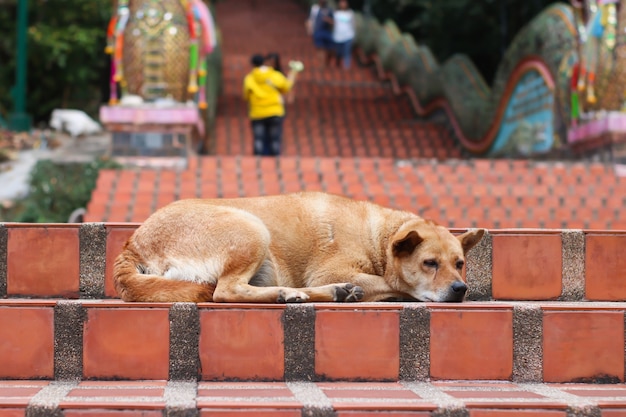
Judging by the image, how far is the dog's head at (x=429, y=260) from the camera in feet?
12.4

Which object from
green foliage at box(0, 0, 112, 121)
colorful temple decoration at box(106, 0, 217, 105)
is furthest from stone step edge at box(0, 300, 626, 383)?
green foliage at box(0, 0, 112, 121)

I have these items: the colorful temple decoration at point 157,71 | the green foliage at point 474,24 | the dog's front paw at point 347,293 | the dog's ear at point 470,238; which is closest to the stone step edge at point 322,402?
the dog's front paw at point 347,293

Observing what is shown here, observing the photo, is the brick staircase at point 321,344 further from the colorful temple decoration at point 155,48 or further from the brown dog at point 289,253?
the colorful temple decoration at point 155,48

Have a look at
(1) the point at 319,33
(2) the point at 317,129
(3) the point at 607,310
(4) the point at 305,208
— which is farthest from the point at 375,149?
(3) the point at 607,310

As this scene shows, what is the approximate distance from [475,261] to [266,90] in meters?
5.75

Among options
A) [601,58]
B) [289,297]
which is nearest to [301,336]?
[289,297]

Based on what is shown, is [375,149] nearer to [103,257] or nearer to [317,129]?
[317,129]

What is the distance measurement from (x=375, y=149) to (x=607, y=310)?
9140 mm

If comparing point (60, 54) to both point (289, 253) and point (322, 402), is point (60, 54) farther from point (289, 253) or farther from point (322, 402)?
point (322, 402)

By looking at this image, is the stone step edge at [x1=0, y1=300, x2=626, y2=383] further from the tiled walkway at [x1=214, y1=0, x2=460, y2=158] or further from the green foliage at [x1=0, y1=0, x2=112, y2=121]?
the green foliage at [x1=0, y1=0, x2=112, y2=121]

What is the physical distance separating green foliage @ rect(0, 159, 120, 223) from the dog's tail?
4047 millimetres

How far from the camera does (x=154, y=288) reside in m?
3.46

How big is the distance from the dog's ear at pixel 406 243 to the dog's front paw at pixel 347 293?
273 millimetres

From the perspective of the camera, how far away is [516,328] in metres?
3.39
